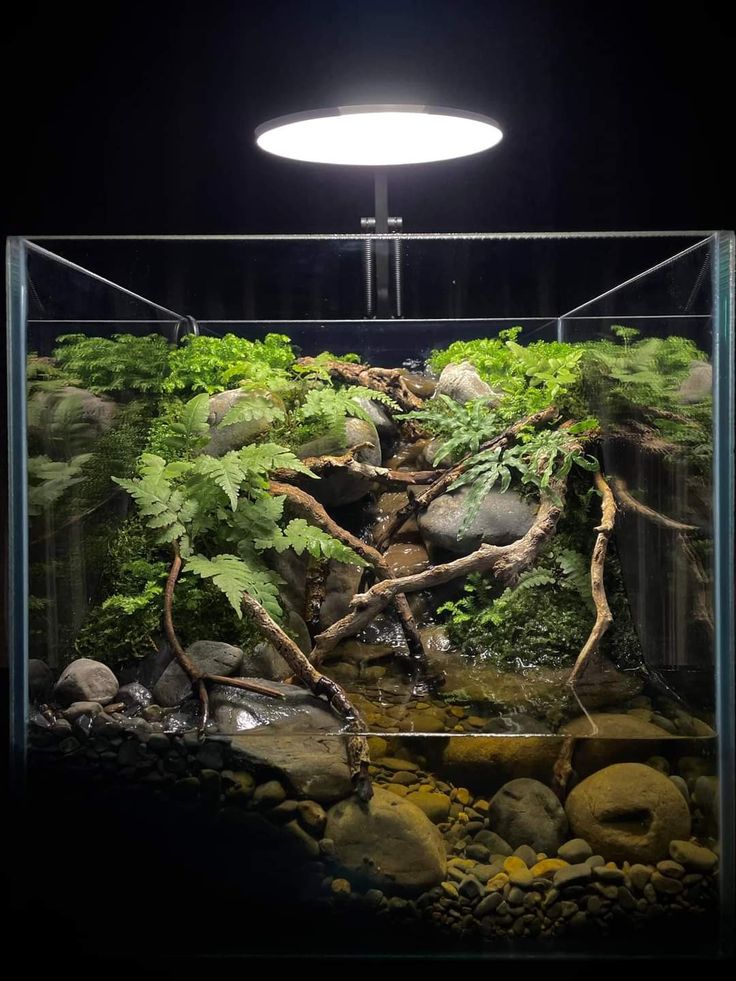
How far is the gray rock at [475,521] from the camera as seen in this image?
9.57ft

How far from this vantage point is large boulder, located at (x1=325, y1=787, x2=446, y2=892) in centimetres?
268

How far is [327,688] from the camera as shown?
279cm

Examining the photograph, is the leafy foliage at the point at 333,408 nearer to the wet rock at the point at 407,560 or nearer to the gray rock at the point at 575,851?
the wet rock at the point at 407,560

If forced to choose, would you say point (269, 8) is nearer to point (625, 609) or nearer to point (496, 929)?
point (625, 609)

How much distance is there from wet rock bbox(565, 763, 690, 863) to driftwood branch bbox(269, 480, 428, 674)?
1.71 feet

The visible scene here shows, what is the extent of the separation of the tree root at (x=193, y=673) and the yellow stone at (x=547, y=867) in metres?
0.77

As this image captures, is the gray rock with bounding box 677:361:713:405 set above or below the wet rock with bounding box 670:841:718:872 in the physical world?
above

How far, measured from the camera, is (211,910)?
2.76 m

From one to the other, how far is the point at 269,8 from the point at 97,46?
73 centimetres

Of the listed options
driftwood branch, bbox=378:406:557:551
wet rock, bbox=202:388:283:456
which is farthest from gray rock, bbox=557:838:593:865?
wet rock, bbox=202:388:283:456

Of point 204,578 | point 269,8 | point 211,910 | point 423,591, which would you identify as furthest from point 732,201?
point 211,910

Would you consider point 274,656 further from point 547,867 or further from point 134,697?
point 547,867

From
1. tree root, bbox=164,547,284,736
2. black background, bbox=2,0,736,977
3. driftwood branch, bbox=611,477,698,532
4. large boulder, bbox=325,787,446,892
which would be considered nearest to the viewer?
large boulder, bbox=325,787,446,892

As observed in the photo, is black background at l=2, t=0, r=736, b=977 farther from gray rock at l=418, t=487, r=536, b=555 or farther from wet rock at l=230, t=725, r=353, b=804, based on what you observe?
wet rock at l=230, t=725, r=353, b=804
